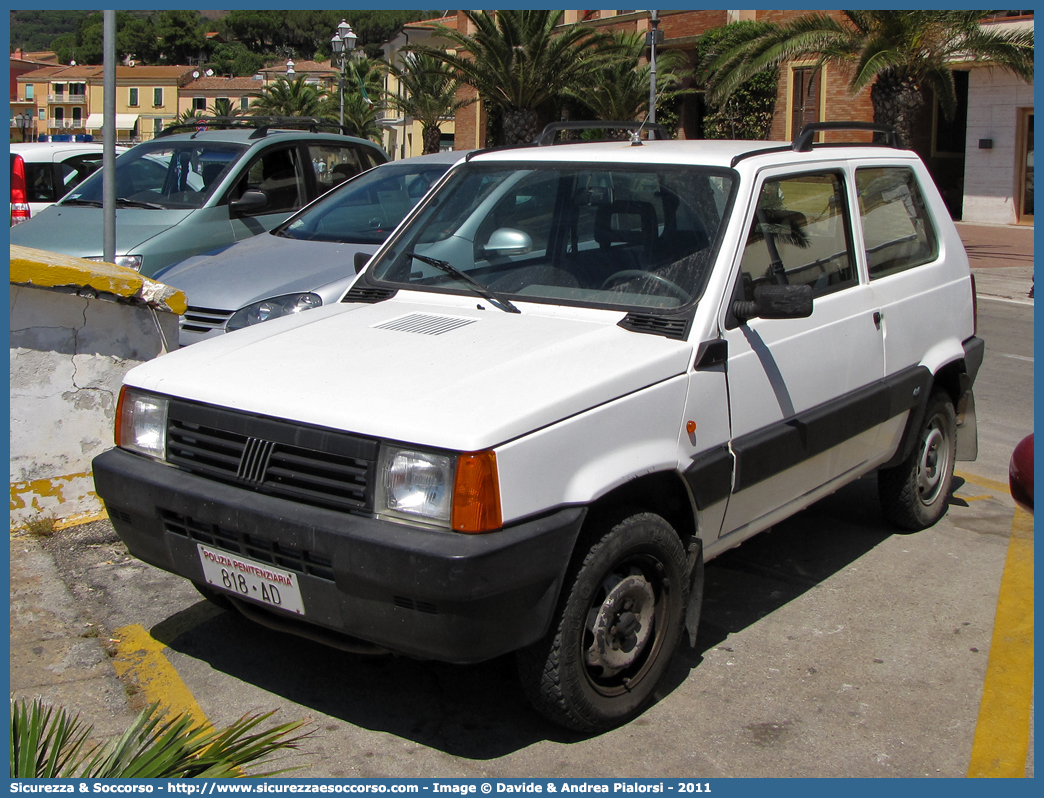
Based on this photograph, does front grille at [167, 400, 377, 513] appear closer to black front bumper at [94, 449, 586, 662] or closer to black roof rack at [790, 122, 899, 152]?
black front bumper at [94, 449, 586, 662]

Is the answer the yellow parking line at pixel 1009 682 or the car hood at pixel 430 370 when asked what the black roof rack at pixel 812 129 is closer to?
the car hood at pixel 430 370

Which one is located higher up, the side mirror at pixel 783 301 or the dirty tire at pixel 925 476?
the side mirror at pixel 783 301

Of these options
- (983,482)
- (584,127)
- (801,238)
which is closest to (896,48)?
(983,482)

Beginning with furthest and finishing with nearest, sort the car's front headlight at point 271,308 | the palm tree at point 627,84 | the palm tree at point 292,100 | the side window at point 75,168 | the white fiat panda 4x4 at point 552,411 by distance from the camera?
the palm tree at point 292,100 → the palm tree at point 627,84 → the side window at point 75,168 → the car's front headlight at point 271,308 → the white fiat panda 4x4 at point 552,411

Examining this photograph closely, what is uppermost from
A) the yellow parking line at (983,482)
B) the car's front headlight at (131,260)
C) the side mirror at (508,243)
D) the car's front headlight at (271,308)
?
the side mirror at (508,243)

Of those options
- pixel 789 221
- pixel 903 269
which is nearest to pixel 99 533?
pixel 789 221

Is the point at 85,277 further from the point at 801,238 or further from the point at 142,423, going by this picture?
the point at 801,238

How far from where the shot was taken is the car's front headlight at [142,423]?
139 inches

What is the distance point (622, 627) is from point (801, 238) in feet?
6.03

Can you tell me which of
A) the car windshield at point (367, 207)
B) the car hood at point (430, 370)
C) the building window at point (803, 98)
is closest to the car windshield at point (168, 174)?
the car windshield at point (367, 207)

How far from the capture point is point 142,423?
3596 millimetres

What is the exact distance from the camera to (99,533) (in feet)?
16.6

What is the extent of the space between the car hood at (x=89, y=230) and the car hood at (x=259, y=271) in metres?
1.28
